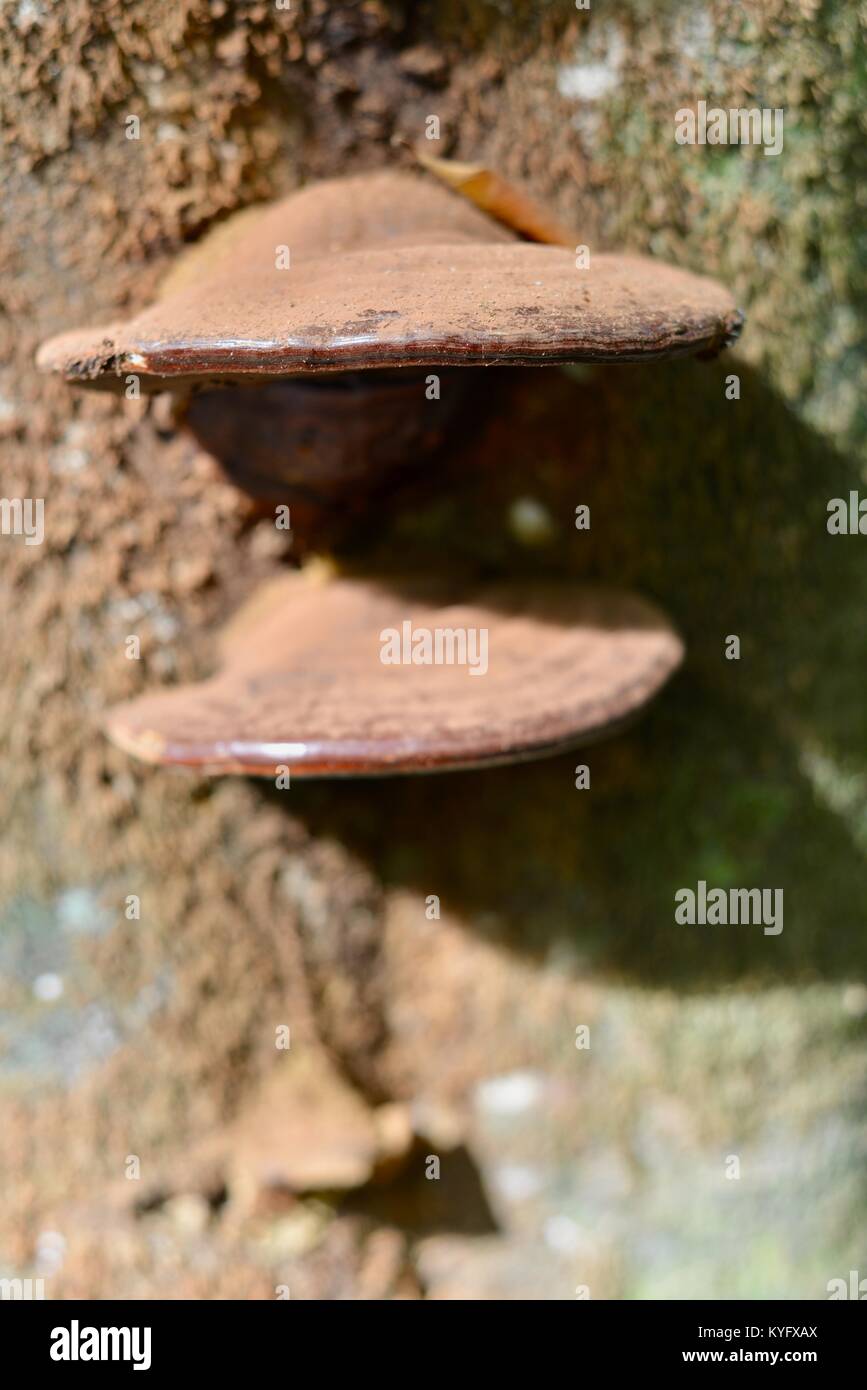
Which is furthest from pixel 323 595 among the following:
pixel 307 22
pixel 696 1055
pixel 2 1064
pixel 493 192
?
pixel 696 1055

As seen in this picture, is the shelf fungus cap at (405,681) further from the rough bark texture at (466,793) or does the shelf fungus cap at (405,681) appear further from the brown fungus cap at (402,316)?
the brown fungus cap at (402,316)

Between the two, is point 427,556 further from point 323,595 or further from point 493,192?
point 493,192

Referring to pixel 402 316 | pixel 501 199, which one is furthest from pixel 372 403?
pixel 402 316

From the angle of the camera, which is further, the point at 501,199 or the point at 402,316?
the point at 501,199

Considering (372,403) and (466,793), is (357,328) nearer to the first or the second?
(372,403)

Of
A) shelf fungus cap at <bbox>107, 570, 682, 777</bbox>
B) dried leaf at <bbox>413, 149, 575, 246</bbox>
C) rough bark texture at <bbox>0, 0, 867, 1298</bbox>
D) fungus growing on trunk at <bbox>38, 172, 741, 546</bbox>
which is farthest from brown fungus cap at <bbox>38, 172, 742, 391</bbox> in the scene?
shelf fungus cap at <bbox>107, 570, 682, 777</bbox>

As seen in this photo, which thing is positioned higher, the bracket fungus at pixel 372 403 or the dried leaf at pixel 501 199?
the dried leaf at pixel 501 199

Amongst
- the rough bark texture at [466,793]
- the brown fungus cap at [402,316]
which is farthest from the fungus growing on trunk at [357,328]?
the rough bark texture at [466,793]
